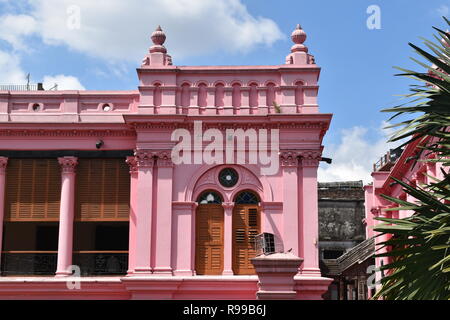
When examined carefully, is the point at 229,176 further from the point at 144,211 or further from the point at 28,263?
the point at 28,263

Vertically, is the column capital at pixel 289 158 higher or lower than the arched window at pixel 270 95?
lower

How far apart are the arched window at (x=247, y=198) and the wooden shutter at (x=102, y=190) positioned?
140 inches

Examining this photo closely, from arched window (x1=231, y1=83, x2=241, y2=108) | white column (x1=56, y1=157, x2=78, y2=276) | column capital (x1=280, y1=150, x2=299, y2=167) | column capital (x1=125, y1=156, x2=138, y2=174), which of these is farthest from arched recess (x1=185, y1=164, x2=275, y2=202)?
white column (x1=56, y1=157, x2=78, y2=276)

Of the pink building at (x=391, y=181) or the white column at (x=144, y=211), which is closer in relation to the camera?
the white column at (x=144, y=211)

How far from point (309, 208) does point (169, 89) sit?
5808mm

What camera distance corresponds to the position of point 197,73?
78.1 feet

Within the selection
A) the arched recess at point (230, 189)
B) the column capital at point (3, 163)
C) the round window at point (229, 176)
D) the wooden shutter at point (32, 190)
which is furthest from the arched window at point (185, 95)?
the column capital at point (3, 163)

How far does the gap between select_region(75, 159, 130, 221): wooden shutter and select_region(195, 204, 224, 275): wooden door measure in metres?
2.41

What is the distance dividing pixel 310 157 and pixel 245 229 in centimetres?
302

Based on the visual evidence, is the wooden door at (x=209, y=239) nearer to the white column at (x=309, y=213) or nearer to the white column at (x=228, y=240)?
the white column at (x=228, y=240)

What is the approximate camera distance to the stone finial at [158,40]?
24031 mm

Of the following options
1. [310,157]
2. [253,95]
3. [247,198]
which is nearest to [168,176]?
[247,198]
